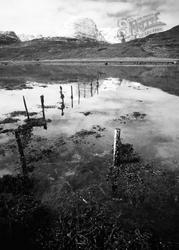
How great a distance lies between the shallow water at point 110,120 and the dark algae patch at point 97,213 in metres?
2.54

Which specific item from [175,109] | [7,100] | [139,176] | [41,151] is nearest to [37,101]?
[7,100]

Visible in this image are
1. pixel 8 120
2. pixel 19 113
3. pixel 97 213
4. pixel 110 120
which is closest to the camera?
pixel 97 213

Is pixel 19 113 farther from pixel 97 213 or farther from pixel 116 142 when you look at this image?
pixel 97 213

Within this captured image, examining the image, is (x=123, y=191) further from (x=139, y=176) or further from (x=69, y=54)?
(x=69, y=54)

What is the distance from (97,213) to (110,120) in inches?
618

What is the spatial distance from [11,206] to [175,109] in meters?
26.0

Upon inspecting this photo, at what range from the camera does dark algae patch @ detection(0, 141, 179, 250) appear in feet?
32.8

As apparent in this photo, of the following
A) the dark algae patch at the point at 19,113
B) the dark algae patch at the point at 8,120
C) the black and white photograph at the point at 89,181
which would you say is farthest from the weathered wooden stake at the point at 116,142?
the dark algae patch at the point at 19,113

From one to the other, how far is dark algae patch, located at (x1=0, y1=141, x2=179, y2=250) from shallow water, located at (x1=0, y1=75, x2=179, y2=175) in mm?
2538

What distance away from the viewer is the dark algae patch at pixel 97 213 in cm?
1000

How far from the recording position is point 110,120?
2620cm

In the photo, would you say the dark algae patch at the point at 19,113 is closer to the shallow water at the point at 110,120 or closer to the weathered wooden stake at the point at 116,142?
the shallow water at the point at 110,120

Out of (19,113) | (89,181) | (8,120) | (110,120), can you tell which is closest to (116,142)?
(89,181)

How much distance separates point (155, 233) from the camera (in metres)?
10.5
